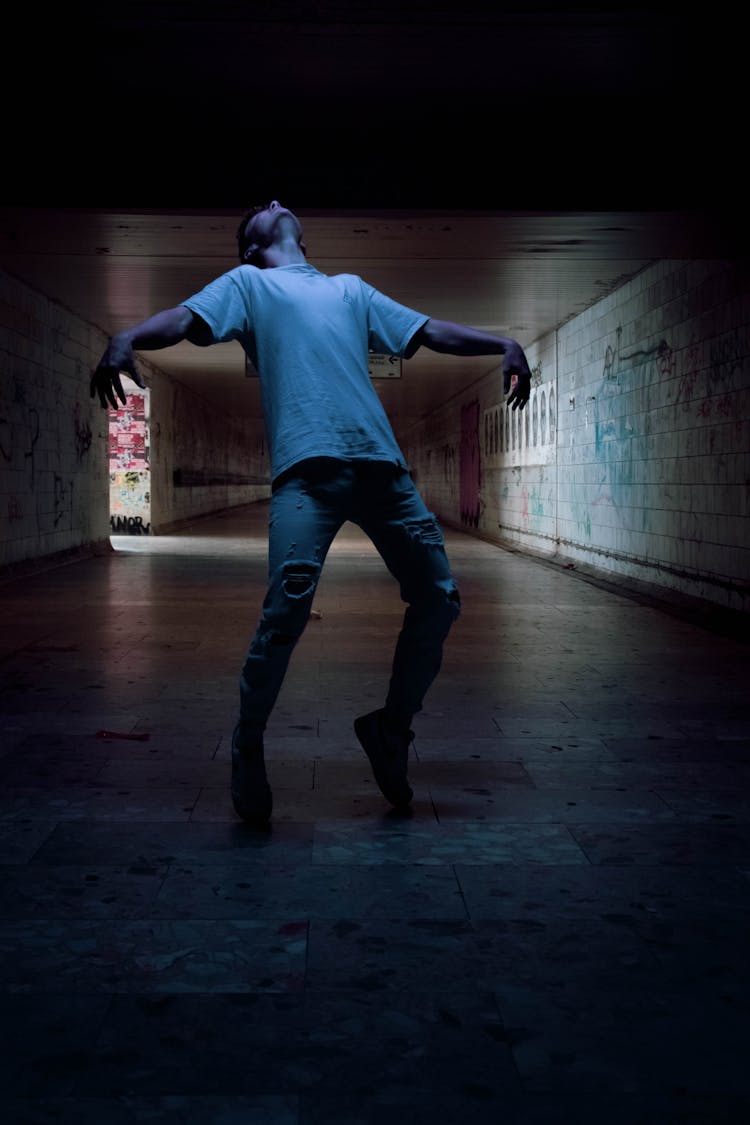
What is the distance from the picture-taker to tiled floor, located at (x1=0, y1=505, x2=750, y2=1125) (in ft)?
6.55

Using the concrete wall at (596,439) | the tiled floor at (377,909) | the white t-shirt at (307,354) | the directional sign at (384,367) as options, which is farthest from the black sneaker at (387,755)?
the directional sign at (384,367)

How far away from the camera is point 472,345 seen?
3.48 m

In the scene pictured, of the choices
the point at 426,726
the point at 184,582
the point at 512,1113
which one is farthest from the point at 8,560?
the point at 512,1113

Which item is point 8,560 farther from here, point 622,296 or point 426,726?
point 426,726

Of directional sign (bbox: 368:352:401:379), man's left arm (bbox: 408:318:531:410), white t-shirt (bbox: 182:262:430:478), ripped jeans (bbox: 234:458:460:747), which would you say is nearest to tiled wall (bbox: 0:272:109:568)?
directional sign (bbox: 368:352:401:379)

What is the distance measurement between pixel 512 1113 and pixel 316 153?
7.08 meters

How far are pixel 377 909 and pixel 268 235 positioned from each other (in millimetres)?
2196

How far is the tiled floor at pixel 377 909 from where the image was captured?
200 cm

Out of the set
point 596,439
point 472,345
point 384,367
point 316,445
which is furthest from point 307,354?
point 384,367

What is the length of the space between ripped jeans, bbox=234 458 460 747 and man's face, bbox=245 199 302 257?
33.8 inches

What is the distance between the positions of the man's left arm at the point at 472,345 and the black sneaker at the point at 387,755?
114cm

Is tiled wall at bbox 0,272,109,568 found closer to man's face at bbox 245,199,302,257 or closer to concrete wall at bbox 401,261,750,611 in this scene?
concrete wall at bbox 401,261,750,611

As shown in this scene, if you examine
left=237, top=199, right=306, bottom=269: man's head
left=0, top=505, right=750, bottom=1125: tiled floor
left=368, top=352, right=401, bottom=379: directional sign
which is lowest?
left=0, top=505, right=750, bottom=1125: tiled floor

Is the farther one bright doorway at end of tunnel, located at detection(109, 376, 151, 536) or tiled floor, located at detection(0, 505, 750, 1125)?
bright doorway at end of tunnel, located at detection(109, 376, 151, 536)
